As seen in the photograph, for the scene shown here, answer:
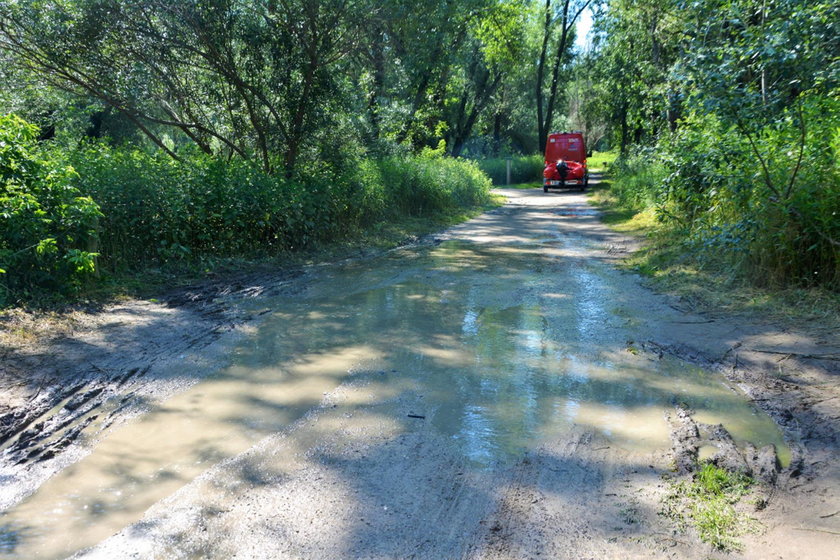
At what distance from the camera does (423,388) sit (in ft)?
16.6

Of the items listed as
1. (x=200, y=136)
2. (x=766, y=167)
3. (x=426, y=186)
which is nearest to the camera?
(x=766, y=167)

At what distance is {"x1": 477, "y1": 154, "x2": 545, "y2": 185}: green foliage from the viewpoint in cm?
3684

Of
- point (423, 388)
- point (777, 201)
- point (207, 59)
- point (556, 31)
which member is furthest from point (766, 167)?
point (556, 31)

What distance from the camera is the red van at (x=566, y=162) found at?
2936 centimetres

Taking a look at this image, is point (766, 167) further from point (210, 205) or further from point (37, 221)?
point (37, 221)

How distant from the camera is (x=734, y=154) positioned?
814 centimetres

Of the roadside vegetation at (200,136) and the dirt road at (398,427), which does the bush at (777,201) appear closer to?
the dirt road at (398,427)

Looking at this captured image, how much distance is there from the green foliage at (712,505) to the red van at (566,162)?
26.7 meters

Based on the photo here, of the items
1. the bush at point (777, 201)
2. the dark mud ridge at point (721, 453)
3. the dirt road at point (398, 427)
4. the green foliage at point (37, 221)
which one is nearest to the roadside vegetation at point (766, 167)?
the bush at point (777, 201)

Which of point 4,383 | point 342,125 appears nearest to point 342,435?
point 4,383

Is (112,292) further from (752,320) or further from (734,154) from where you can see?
(734,154)

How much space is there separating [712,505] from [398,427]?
1982mm

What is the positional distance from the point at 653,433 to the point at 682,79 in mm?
5439

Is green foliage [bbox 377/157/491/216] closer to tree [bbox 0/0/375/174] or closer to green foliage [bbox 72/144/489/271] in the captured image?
green foliage [bbox 72/144/489/271]
